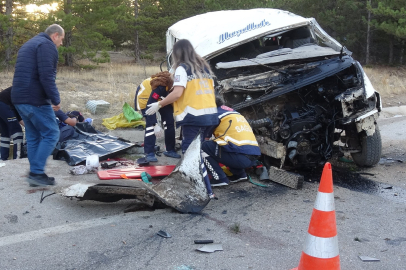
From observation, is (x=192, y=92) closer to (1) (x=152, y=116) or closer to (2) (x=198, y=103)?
(2) (x=198, y=103)

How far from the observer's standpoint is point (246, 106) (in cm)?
550

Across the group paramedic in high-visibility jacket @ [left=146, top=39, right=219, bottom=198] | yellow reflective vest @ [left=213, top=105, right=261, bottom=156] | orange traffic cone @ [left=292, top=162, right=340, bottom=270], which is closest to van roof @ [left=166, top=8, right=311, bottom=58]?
paramedic in high-visibility jacket @ [left=146, top=39, right=219, bottom=198]

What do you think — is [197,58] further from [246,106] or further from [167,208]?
[167,208]

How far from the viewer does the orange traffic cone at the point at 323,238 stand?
283cm

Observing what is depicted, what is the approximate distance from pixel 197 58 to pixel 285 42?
2.85 metres

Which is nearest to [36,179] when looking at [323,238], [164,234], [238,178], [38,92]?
[38,92]

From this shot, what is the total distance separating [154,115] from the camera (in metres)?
6.31

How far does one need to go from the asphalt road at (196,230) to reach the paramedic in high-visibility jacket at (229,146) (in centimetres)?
28

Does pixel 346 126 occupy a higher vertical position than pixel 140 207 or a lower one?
higher

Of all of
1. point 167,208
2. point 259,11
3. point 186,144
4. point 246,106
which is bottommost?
point 167,208

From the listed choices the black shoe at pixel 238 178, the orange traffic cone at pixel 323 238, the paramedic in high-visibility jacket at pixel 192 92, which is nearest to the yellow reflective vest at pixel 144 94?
the paramedic in high-visibility jacket at pixel 192 92

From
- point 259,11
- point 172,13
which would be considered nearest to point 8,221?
point 259,11

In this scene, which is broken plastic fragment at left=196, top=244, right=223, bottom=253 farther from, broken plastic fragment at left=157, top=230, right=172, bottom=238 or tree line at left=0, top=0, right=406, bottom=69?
tree line at left=0, top=0, right=406, bottom=69

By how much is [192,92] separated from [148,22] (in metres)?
22.7
